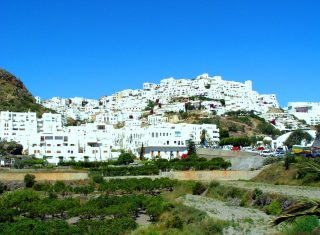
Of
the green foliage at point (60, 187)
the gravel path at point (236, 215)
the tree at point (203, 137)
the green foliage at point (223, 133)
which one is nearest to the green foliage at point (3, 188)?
the green foliage at point (60, 187)

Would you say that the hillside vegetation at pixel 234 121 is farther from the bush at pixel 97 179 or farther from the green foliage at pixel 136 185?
the bush at pixel 97 179

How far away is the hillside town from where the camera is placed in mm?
67500

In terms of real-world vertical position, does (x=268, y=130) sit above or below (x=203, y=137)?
above

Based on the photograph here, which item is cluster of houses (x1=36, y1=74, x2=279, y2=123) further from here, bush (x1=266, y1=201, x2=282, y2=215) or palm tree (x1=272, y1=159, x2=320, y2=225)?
palm tree (x1=272, y1=159, x2=320, y2=225)

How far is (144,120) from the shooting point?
116 m

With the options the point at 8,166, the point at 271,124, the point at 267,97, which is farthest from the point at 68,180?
the point at 267,97

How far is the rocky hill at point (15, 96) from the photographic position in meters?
102

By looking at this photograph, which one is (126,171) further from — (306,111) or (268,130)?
(306,111)

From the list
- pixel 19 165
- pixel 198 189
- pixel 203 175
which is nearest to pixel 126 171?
pixel 203 175

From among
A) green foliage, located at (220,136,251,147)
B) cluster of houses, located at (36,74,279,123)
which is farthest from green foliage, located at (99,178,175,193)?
cluster of houses, located at (36,74,279,123)

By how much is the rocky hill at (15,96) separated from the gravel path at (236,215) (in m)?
69.4

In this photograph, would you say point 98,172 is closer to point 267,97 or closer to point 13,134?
point 13,134

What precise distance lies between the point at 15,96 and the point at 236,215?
301ft

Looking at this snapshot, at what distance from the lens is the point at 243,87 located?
516 feet
